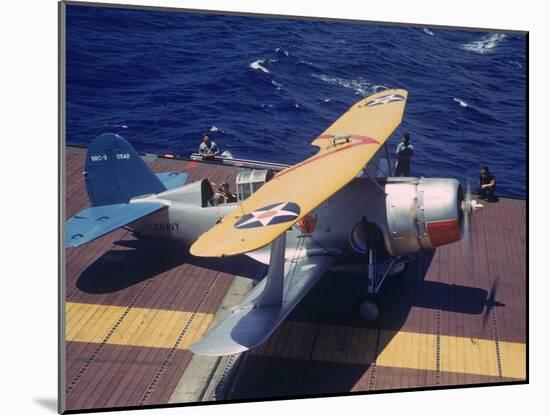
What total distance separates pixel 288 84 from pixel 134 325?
6072 mm

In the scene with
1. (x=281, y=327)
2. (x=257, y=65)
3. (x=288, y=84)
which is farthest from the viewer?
(x=288, y=84)

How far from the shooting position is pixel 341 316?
506 inches

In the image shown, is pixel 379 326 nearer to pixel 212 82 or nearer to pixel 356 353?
pixel 356 353

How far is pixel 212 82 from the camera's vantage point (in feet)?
50.4

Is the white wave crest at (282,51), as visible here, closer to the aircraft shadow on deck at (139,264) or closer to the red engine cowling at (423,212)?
the red engine cowling at (423,212)

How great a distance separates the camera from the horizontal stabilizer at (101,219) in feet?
41.4

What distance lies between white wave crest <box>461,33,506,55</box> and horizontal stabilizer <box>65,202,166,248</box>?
594cm

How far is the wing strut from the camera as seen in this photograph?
11.3 metres

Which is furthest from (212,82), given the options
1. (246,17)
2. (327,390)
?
(327,390)

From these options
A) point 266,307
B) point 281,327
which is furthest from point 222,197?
point 266,307

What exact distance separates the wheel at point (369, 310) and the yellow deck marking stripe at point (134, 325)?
2.36 m

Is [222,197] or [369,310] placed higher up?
[222,197]

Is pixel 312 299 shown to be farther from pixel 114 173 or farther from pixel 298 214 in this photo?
pixel 114 173

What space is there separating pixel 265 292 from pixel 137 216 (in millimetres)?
3059
